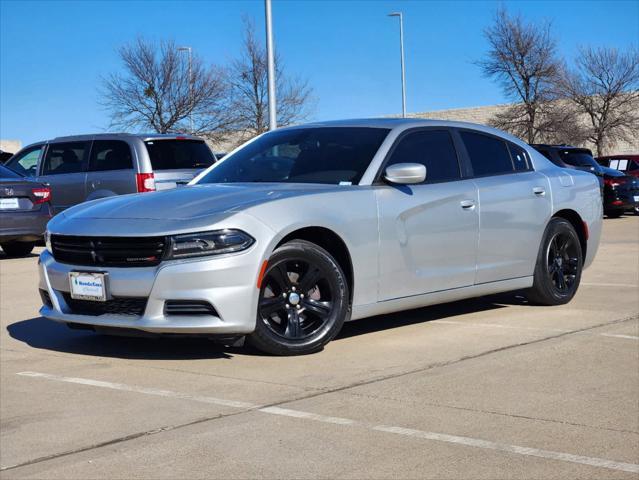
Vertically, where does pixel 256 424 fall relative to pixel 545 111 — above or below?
below

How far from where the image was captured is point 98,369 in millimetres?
6000

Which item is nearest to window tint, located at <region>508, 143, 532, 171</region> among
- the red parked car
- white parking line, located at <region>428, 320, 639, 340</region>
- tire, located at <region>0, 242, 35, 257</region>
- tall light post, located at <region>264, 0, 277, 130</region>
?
white parking line, located at <region>428, 320, 639, 340</region>

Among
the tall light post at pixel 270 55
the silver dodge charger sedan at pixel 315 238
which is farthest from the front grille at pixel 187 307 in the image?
the tall light post at pixel 270 55

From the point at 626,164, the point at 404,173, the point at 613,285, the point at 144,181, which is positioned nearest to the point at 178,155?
the point at 144,181

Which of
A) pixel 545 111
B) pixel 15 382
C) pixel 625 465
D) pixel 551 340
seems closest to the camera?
pixel 625 465

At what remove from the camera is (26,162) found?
17.6 m

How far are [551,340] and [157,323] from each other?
2678mm

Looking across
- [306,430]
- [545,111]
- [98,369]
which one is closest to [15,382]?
[98,369]

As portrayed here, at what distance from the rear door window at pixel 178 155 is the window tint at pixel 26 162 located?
3.21m

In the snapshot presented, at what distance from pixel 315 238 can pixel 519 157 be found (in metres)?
2.55

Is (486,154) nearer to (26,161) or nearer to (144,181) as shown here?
(144,181)

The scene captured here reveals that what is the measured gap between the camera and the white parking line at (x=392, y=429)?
4.07m

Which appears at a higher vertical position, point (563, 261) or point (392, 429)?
point (563, 261)

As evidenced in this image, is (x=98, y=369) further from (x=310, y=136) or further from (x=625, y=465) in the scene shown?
(x=625, y=465)
